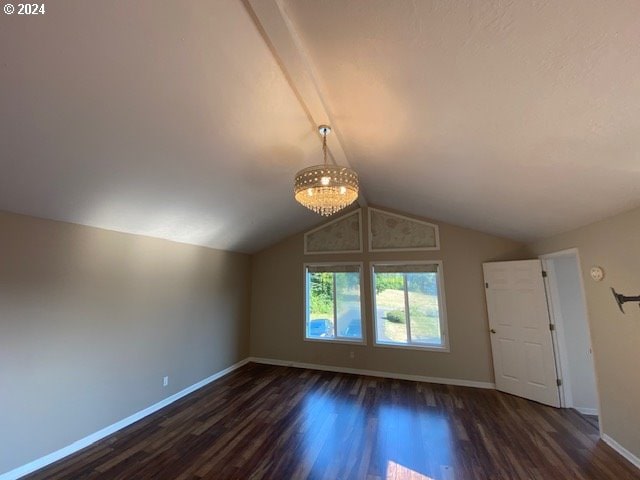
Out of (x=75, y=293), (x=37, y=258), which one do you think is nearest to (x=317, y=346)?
(x=75, y=293)

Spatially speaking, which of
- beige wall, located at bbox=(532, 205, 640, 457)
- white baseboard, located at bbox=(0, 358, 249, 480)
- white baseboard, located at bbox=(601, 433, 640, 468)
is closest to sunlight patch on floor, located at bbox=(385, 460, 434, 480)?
white baseboard, located at bbox=(601, 433, 640, 468)

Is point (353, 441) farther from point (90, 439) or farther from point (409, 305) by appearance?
point (90, 439)

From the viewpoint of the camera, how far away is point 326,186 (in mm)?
2035

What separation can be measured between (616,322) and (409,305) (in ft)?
8.62

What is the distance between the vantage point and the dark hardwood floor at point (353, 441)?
247 cm

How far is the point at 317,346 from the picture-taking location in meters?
5.36

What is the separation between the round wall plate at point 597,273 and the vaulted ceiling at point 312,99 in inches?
20.1

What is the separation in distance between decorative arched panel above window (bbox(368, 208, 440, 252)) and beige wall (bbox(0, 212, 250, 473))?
125 inches

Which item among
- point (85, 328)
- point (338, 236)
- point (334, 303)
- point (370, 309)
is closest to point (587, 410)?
point (370, 309)

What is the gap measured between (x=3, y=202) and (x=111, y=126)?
1.32m

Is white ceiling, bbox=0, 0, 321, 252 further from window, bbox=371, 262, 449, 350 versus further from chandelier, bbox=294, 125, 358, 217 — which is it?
window, bbox=371, 262, 449, 350

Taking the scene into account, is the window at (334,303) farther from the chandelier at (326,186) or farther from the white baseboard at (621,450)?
the chandelier at (326,186)

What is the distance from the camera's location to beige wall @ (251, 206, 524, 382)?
448 cm

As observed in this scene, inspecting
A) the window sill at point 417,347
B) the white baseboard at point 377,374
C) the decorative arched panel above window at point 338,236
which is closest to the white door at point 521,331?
the white baseboard at point 377,374
